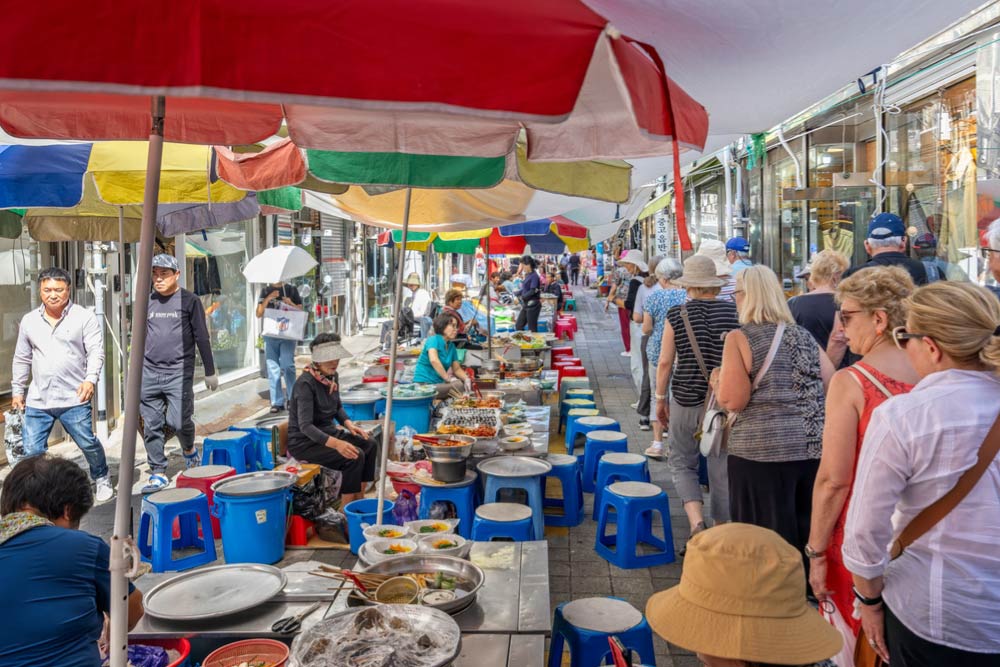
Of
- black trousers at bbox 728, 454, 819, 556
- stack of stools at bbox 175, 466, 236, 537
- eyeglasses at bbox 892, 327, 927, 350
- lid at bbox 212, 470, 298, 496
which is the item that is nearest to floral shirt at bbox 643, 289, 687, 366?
black trousers at bbox 728, 454, 819, 556

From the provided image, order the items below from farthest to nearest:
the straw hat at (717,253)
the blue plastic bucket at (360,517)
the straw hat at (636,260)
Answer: the straw hat at (636,260) → the straw hat at (717,253) → the blue plastic bucket at (360,517)

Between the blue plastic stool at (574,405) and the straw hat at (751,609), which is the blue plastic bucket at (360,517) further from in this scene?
the straw hat at (751,609)

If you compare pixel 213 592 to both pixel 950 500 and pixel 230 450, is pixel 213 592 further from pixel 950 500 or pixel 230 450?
pixel 230 450

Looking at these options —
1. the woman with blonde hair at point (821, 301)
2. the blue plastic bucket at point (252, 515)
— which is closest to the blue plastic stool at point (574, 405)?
the woman with blonde hair at point (821, 301)

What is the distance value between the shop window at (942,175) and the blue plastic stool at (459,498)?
462 centimetres

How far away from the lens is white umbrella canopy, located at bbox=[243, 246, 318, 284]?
37.0ft

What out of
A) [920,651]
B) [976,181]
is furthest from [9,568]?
[976,181]

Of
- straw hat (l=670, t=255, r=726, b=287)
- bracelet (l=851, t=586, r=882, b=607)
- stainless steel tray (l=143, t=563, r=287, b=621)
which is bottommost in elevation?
stainless steel tray (l=143, t=563, r=287, b=621)

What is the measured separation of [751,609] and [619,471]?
4563 millimetres

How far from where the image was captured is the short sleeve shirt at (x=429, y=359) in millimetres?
9164

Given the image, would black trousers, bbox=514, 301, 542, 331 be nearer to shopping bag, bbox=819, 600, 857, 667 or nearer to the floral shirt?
the floral shirt

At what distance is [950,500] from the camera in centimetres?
241

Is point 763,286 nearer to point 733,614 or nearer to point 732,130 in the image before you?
point 732,130

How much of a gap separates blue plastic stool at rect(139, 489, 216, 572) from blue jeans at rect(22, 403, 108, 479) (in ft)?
4.95
